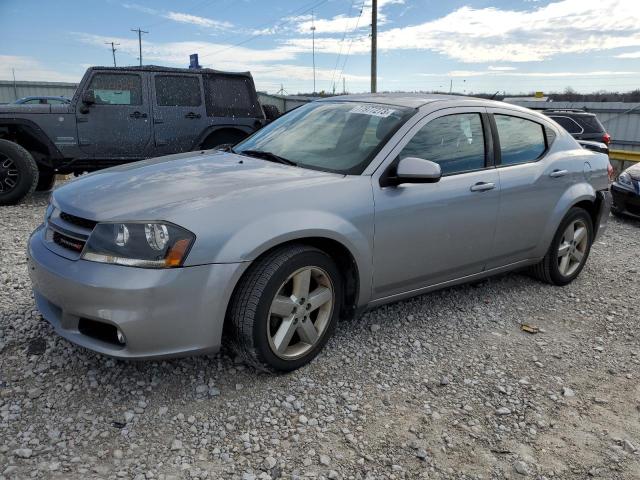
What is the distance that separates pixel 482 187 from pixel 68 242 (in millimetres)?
2665

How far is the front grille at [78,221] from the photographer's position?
2.71 metres

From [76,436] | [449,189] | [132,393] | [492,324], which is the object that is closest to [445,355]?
[492,324]

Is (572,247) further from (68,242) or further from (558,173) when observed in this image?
(68,242)

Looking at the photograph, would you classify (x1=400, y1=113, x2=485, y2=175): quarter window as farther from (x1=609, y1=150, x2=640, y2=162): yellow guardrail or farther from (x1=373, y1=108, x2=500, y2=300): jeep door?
(x1=609, y1=150, x2=640, y2=162): yellow guardrail

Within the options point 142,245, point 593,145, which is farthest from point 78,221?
point 593,145

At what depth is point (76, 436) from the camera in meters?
2.49

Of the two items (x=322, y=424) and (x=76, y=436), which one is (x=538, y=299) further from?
(x=76, y=436)

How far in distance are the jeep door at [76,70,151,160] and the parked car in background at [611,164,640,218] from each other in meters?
7.10

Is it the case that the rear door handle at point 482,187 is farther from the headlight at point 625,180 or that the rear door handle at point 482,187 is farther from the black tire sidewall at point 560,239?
the headlight at point 625,180

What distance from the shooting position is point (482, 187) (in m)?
3.73

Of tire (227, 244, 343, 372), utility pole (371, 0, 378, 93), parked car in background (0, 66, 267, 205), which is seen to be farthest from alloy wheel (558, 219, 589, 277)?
utility pole (371, 0, 378, 93)

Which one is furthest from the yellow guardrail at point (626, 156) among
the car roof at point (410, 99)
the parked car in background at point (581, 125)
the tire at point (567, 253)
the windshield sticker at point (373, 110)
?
the windshield sticker at point (373, 110)

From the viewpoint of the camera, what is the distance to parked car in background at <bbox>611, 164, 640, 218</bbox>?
7.75 meters

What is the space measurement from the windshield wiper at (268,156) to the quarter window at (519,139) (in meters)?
1.65
